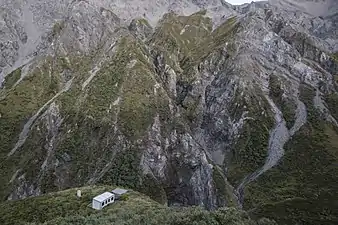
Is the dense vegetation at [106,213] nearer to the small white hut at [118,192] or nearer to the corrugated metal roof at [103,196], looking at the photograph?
the small white hut at [118,192]

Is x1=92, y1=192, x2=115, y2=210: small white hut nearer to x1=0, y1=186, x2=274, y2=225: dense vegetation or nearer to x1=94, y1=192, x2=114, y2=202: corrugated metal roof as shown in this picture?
x1=94, y1=192, x2=114, y2=202: corrugated metal roof

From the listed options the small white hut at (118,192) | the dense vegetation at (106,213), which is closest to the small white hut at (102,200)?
the dense vegetation at (106,213)

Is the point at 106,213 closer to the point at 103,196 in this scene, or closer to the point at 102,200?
the point at 102,200

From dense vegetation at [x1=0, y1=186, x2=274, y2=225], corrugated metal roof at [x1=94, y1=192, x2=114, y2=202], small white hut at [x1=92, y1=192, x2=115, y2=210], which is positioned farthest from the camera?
corrugated metal roof at [x1=94, y1=192, x2=114, y2=202]

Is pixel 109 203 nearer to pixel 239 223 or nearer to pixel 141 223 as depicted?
pixel 141 223

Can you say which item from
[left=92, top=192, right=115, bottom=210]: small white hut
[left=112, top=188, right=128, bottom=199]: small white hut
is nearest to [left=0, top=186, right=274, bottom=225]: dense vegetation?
[left=92, top=192, right=115, bottom=210]: small white hut

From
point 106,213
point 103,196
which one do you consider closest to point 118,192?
point 103,196
